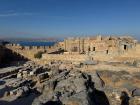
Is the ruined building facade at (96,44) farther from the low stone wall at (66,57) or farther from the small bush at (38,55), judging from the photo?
the small bush at (38,55)

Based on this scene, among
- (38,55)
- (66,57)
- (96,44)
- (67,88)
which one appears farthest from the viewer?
(96,44)

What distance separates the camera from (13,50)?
37344mm

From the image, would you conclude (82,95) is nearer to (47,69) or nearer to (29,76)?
(29,76)

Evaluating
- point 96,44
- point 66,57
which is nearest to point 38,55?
point 66,57

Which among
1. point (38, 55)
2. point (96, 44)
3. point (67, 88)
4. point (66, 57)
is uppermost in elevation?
point (96, 44)

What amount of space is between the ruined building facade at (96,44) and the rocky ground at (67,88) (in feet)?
38.0

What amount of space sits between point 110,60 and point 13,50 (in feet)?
47.7

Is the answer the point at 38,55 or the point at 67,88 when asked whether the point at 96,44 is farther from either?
the point at 67,88

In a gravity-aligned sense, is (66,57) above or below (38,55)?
above

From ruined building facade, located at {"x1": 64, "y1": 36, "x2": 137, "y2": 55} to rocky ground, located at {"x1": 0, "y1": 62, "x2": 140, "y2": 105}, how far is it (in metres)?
11.6

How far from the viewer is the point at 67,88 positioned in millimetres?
18688

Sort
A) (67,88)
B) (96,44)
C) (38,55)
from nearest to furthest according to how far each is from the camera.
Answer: (67,88), (38,55), (96,44)

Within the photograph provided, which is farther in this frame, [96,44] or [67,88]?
[96,44]

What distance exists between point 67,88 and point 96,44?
71.3 feet
